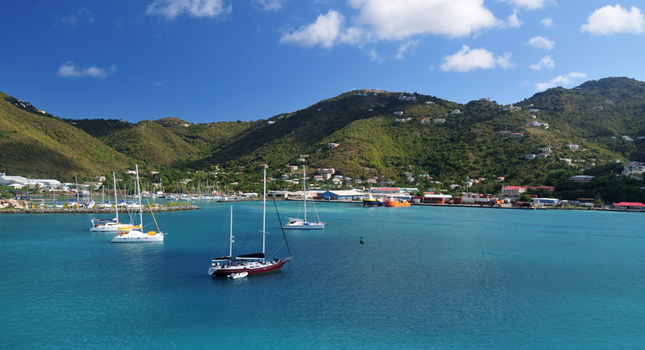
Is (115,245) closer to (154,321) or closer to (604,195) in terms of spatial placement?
(154,321)

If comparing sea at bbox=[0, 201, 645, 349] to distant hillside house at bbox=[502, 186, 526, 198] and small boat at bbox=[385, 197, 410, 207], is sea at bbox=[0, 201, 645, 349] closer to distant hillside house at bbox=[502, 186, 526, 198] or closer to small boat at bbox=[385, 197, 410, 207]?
small boat at bbox=[385, 197, 410, 207]

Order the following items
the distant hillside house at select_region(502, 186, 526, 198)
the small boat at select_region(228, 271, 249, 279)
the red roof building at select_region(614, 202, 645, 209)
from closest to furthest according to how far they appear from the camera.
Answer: the small boat at select_region(228, 271, 249, 279) → the red roof building at select_region(614, 202, 645, 209) → the distant hillside house at select_region(502, 186, 526, 198)

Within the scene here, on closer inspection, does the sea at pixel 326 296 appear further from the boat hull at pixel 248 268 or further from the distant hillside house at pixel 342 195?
the distant hillside house at pixel 342 195

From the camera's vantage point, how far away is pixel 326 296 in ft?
71.3

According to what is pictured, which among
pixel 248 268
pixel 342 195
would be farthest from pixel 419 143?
pixel 248 268

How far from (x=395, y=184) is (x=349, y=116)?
245 feet

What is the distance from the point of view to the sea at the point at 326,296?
16781 mm

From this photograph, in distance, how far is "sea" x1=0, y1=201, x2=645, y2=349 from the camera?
1678 centimetres

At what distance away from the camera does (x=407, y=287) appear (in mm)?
23844

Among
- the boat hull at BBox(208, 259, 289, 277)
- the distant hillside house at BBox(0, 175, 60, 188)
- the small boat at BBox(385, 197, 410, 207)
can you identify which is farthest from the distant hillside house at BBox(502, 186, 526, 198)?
the distant hillside house at BBox(0, 175, 60, 188)

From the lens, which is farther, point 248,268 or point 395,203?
point 395,203

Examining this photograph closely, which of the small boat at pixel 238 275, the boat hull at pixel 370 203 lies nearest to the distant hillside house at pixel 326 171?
the boat hull at pixel 370 203

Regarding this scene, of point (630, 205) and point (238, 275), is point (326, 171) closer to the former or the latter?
point (630, 205)

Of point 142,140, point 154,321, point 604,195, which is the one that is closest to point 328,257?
point 154,321
